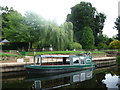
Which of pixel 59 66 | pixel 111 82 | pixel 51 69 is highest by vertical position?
pixel 59 66

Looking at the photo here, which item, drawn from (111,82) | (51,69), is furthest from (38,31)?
(111,82)

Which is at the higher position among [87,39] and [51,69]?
[87,39]

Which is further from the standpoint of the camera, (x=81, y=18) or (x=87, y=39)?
(x=81, y=18)

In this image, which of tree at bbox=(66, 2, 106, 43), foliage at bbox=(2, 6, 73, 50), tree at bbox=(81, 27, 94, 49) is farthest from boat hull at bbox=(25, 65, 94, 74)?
tree at bbox=(66, 2, 106, 43)

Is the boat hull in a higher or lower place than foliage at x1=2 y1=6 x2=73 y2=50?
lower

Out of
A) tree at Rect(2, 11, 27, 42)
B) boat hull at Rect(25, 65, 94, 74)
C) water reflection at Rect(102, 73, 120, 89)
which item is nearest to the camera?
water reflection at Rect(102, 73, 120, 89)

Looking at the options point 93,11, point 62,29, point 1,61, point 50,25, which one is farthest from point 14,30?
point 93,11

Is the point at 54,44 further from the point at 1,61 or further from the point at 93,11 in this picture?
the point at 93,11

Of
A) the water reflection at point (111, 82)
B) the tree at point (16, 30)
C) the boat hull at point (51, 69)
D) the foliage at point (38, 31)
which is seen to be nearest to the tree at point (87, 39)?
the foliage at point (38, 31)

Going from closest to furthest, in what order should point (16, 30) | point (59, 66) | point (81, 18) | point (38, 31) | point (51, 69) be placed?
point (51, 69) < point (59, 66) < point (16, 30) < point (38, 31) < point (81, 18)

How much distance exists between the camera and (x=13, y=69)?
1991cm

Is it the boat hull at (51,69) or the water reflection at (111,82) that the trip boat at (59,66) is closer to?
the boat hull at (51,69)

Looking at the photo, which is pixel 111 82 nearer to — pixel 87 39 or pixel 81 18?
pixel 87 39

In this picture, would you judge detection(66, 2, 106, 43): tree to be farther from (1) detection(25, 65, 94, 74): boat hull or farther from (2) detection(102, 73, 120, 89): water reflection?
(2) detection(102, 73, 120, 89): water reflection
